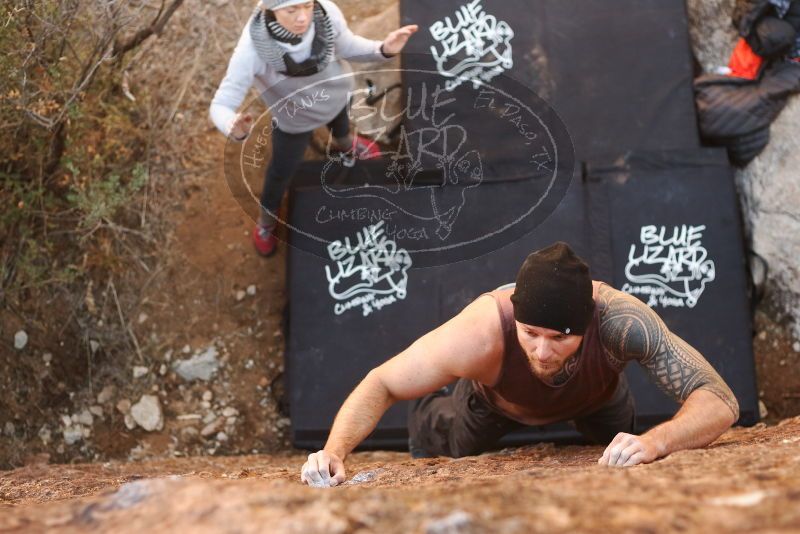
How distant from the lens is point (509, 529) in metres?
1.66

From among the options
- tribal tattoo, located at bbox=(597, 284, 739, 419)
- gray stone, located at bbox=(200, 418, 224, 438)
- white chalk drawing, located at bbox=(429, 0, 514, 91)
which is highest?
white chalk drawing, located at bbox=(429, 0, 514, 91)

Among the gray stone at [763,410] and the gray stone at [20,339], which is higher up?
the gray stone at [20,339]

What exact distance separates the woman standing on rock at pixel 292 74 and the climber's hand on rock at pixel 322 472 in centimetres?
131

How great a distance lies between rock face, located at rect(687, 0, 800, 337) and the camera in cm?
425

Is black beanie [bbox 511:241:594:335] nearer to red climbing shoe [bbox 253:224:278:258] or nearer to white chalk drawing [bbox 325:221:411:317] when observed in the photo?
white chalk drawing [bbox 325:221:411:317]

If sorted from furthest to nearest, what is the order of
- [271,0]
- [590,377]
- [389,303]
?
[389,303] < [271,0] < [590,377]

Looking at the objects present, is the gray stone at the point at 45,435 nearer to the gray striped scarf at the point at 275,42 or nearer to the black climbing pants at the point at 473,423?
the black climbing pants at the point at 473,423

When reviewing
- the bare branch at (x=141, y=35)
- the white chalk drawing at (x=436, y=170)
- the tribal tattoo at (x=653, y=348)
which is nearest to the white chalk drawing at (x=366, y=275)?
the white chalk drawing at (x=436, y=170)

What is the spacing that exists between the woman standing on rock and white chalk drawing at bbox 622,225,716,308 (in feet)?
4.34

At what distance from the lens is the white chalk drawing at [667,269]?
404 cm

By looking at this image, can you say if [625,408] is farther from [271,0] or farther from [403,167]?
[271,0]

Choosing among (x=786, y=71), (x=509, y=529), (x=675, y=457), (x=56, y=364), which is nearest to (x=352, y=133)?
(x=56, y=364)

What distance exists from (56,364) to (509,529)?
10.3ft

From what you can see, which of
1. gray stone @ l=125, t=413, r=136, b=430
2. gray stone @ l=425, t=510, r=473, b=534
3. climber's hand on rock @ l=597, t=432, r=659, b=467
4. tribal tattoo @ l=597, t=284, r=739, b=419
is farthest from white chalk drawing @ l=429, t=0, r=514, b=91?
gray stone @ l=425, t=510, r=473, b=534
